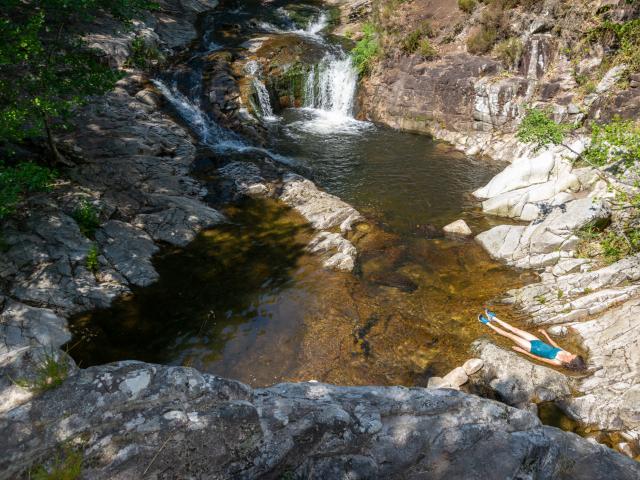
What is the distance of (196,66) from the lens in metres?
20.5

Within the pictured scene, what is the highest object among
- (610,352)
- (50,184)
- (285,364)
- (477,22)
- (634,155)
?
(477,22)

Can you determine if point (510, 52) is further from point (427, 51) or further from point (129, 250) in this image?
point (129, 250)

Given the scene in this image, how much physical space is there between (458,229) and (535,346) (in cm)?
479

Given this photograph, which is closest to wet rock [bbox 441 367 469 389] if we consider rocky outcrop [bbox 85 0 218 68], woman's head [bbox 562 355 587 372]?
woman's head [bbox 562 355 587 372]

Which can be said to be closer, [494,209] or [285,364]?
[285,364]

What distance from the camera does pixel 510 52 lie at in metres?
17.7

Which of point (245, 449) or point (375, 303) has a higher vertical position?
point (245, 449)

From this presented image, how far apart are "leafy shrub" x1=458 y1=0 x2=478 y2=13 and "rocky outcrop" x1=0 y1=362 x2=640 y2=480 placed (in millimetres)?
21163

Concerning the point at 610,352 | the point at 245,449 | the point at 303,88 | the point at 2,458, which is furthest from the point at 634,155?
the point at 303,88

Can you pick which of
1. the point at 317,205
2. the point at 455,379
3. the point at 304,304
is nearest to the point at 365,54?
the point at 317,205

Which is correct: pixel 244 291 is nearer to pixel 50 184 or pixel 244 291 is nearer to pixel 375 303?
pixel 375 303

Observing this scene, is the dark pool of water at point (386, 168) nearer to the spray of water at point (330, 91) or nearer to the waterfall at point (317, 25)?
the spray of water at point (330, 91)

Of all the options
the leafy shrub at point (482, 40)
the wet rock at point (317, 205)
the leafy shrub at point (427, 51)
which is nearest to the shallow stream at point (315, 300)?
the wet rock at point (317, 205)

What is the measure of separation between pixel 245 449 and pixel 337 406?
3.30 ft
